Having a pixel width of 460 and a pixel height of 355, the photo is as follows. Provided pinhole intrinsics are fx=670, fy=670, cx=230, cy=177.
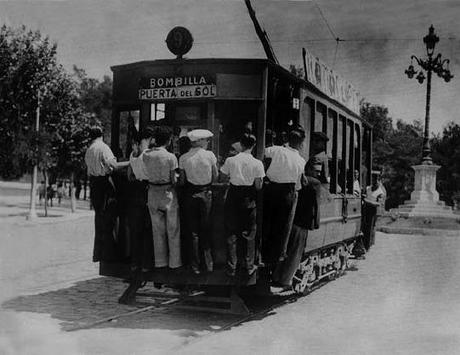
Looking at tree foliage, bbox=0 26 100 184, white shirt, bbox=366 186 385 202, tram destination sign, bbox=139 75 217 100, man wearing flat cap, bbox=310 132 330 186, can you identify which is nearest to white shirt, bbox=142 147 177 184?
tram destination sign, bbox=139 75 217 100

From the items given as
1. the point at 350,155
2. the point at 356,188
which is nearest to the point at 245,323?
the point at 350,155

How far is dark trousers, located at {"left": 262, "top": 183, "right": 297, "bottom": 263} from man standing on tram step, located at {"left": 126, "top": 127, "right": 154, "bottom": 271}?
1302 millimetres

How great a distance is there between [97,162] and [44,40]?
630 inches

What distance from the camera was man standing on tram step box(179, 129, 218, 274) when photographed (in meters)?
7.11

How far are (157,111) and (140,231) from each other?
1.82 m

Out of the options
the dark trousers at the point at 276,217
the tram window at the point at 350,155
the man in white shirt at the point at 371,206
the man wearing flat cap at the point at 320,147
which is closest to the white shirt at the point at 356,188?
the tram window at the point at 350,155

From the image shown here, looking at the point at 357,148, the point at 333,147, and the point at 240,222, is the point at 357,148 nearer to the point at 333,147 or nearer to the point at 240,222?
the point at 333,147

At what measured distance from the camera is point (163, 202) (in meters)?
7.17

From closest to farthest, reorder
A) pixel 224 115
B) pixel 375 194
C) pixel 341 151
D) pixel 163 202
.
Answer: pixel 163 202 < pixel 224 115 < pixel 341 151 < pixel 375 194

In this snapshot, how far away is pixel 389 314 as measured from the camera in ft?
26.1

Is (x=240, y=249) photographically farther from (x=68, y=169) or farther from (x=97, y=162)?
(x=68, y=169)

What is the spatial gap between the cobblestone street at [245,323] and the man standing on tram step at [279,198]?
0.84 metres

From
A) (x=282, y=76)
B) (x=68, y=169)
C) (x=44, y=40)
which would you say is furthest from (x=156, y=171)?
(x=68, y=169)

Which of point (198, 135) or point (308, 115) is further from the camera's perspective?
point (308, 115)
